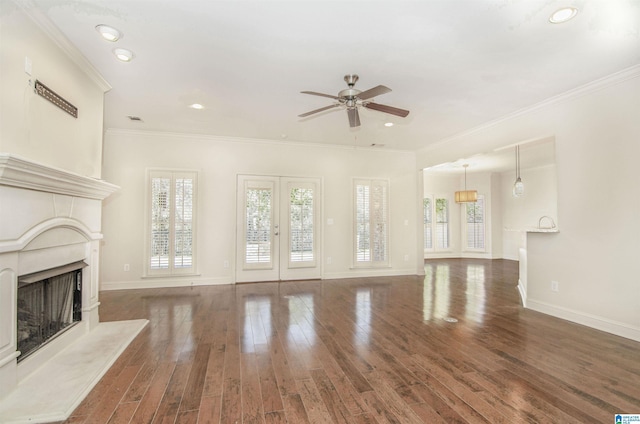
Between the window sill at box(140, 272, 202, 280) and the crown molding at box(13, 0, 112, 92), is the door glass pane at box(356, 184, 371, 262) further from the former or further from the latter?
the crown molding at box(13, 0, 112, 92)

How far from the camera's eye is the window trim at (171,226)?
538 centimetres

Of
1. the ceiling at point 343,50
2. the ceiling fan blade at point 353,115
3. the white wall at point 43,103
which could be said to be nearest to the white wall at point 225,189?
the ceiling at point 343,50

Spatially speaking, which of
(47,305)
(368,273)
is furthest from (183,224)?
(368,273)

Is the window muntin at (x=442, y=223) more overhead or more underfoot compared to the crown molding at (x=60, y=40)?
more underfoot

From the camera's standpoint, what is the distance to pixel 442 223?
9875 millimetres

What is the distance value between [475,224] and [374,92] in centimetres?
841

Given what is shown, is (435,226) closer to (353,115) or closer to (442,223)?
(442,223)

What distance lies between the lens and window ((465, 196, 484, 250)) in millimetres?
9677

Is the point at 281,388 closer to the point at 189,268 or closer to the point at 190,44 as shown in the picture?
the point at 190,44

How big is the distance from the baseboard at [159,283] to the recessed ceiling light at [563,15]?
570 centimetres

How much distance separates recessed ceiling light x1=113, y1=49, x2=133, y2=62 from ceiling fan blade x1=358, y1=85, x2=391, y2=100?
228cm

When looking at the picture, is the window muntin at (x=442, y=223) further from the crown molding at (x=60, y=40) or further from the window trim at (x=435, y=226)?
the crown molding at (x=60, y=40)

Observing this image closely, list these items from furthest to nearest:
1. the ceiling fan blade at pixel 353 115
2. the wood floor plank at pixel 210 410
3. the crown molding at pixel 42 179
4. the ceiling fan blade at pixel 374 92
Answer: the ceiling fan blade at pixel 353 115
the ceiling fan blade at pixel 374 92
the crown molding at pixel 42 179
the wood floor plank at pixel 210 410

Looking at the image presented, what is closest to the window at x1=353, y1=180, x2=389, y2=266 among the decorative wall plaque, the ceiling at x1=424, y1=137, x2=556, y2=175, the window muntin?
the ceiling at x1=424, y1=137, x2=556, y2=175
